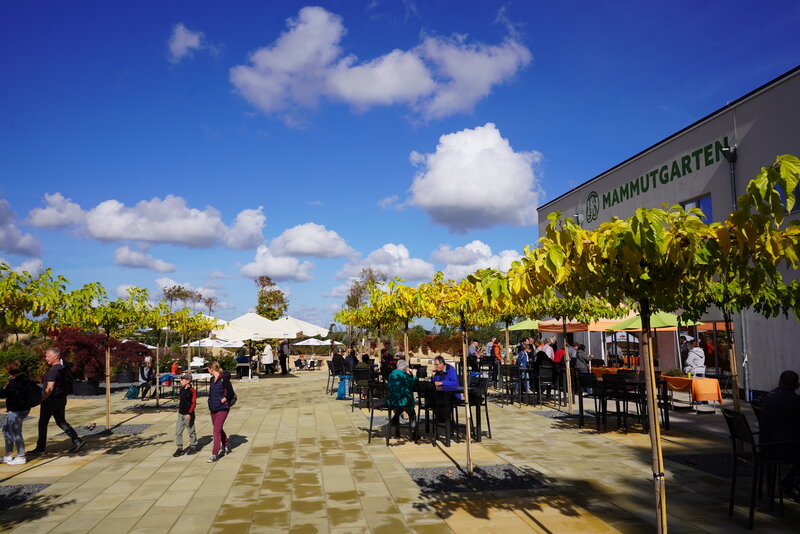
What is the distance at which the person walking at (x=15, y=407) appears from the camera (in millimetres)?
7859

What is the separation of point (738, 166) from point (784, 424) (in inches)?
478

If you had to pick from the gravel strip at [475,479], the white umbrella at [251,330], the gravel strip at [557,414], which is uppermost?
the white umbrella at [251,330]

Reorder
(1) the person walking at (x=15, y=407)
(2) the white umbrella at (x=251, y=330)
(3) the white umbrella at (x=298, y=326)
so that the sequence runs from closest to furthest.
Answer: (1) the person walking at (x=15, y=407) → (2) the white umbrella at (x=251, y=330) → (3) the white umbrella at (x=298, y=326)

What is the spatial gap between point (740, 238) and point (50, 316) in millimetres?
8389

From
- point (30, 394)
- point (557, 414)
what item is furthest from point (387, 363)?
point (30, 394)

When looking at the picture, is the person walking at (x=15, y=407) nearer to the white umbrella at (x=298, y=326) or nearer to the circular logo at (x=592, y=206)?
the white umbrella at (x=298, y=326)

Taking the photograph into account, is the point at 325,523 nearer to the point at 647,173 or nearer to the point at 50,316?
the point at 50,316

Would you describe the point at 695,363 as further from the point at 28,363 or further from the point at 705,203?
the point at 28,363

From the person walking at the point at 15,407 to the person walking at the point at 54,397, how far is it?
0.36 m

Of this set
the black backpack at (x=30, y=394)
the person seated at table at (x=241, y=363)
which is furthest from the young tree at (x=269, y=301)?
the black backpack at (x=30, y=394)

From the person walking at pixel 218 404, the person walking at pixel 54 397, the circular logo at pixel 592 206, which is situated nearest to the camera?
the person walking at pixel 218 404

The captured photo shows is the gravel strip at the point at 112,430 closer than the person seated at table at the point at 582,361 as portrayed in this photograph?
Yes

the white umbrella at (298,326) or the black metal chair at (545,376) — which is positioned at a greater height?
the white umbrella at (298,326)

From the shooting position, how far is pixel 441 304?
26.2ft
